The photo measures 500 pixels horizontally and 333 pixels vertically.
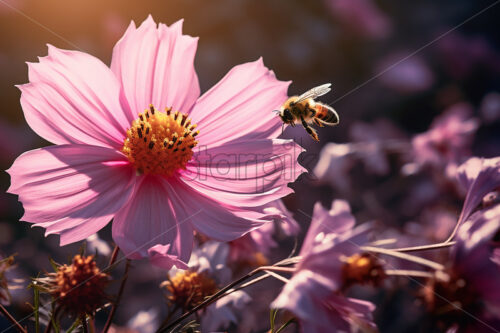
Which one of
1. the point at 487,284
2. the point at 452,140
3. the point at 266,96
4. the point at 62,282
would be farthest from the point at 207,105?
the point at 452,140

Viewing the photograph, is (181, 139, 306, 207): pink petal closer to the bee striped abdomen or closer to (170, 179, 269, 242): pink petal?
(170, 179, 269, 242): pink petal

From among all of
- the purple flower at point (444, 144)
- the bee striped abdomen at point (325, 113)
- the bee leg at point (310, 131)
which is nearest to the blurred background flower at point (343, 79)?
the purple flower at point (444, 144)

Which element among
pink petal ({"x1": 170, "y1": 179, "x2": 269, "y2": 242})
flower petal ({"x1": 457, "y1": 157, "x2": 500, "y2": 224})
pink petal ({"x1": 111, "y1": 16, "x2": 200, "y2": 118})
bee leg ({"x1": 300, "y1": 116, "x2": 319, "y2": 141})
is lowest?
flower petal ({"x1": 457, "y1": 157, "x2": 500, "y2": 224})

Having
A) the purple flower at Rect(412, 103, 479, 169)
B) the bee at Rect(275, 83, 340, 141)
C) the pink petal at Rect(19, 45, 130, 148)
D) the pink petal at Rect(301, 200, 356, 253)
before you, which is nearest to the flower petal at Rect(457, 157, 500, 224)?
the pink petal at Rect(301, 200, 356, 253)

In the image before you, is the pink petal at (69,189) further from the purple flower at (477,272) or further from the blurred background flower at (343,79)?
the blurred background flower at (343,79)

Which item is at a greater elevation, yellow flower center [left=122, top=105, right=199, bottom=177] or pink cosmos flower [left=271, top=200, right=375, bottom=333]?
yellow flower center [left=122, top=105, right=199, bottom=177]
